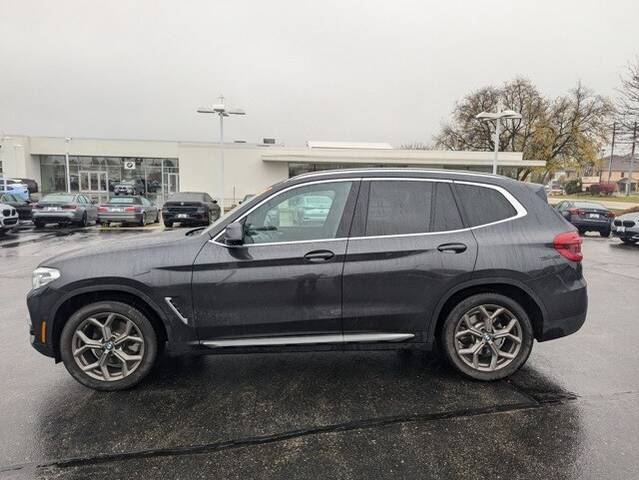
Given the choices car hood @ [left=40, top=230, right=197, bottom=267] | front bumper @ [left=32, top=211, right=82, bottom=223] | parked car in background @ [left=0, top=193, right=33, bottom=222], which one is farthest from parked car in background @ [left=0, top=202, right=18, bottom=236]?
car hood @ [left=40, top=230, right=197, bottom=267]

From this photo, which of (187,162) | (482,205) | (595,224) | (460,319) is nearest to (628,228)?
(595,224)

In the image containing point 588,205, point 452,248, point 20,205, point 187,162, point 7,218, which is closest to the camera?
point 452,248

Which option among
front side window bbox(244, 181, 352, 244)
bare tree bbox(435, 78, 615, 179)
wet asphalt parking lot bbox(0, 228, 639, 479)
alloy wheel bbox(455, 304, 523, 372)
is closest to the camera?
wet asphalt parking lot bbox(0, 228, 639, 479)

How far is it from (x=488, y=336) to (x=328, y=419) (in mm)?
1590

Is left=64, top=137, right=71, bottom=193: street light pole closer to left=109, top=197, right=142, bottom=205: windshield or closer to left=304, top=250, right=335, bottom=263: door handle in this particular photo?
left=109, top=197, right=142, bottom=205: windshield

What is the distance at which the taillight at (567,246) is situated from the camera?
372cm

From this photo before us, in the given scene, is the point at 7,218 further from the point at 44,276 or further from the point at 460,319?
the point at 460,319

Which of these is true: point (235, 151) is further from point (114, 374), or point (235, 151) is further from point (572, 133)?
point (572, 133)

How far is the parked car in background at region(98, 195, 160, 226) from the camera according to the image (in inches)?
717

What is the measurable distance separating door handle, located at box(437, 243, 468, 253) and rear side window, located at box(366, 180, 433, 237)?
19 cm

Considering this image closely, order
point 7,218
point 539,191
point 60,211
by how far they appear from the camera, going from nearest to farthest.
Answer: point 539,191 → point 7,218 → point 60,211

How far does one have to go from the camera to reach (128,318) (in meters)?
3.57

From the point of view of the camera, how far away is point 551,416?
10.8ft

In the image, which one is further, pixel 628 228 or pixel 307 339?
pixel 628 228
